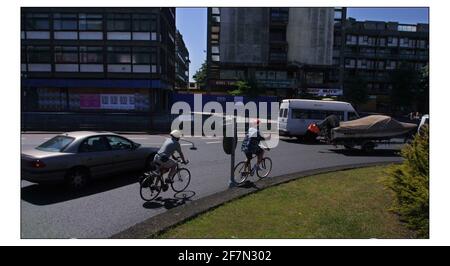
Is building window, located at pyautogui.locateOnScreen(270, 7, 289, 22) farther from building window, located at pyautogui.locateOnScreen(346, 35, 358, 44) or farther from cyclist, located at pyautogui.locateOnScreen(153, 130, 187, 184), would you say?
cyclist, located at pyautogui.locateOnScreen(153, 130, 187, 184)

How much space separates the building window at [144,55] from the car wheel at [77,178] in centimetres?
2724

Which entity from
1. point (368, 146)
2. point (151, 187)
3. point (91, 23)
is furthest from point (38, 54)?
point (151, 187)

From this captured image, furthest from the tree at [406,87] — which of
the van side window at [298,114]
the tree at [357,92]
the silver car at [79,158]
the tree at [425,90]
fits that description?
the silver car at [79,158]

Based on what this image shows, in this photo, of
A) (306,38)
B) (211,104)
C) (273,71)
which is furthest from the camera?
(273,71)

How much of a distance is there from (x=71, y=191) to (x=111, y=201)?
4.70 ft

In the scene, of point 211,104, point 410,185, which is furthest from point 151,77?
point 410,185

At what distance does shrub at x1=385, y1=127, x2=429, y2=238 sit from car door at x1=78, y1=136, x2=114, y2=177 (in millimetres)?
6754

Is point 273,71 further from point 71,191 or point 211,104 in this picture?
point 71,191

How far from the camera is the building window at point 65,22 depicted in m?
32.5

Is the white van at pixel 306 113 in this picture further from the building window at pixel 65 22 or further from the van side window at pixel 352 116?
the building window at pixel 65 22

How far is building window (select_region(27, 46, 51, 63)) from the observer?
109ft

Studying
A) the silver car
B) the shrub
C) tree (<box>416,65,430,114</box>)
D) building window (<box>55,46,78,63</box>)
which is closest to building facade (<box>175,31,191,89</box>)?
building window (<box>55,46,78,63</box>)

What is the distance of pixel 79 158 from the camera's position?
27.9ft
